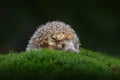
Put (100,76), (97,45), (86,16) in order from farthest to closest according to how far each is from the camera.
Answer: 1. (97,45)
2. (86,16)
3. (100,76)

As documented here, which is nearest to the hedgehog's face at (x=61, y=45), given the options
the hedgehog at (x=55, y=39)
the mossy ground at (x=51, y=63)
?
the hedgehog at (x=55, y=39)

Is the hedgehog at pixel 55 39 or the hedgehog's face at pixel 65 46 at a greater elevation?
the hedgehog at pixel 55 39

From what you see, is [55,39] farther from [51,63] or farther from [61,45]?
[51,63]

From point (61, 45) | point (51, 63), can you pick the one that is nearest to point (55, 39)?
point (61, 45)

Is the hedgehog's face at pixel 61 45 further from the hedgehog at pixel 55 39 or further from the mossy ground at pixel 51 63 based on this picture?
the mossy ground at pixel 51 63

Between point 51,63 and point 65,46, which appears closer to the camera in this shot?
point 51,63

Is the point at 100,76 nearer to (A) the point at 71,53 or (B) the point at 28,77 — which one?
(B) the point at 28,77

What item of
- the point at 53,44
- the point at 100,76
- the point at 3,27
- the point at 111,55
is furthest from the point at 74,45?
the point at 100,76

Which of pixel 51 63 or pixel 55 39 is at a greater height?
pixel 55 39
